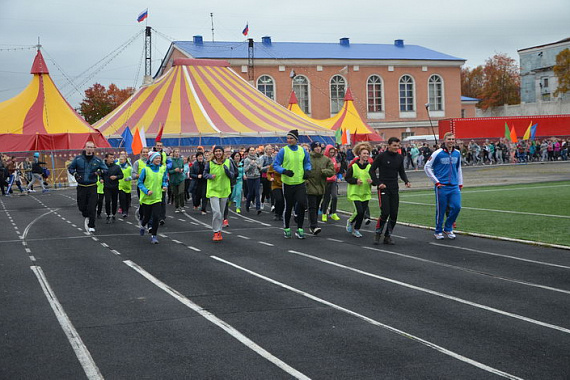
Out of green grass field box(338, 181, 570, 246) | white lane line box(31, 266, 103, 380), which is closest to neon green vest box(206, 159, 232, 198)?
green grass field box(338, 181, 570, 246)

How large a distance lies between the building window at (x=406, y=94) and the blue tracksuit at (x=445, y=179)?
58.3 meters

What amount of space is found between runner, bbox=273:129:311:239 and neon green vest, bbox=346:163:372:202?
0.91 metres

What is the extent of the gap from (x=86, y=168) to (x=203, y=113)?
2157 centimetres

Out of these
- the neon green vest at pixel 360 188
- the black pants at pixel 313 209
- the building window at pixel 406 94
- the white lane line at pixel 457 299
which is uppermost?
the building window at pixel 406 94

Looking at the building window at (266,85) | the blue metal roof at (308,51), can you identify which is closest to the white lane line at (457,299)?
the blue metal roof at (308,51)

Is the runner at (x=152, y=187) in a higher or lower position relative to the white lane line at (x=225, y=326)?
higher

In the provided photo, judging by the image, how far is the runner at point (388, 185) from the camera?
12297 millimetres

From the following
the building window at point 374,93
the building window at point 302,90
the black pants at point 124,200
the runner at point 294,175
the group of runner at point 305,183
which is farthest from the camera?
the building window at point 374,93

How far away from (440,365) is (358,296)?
8.62 ft

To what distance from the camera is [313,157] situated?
1566 centimetres

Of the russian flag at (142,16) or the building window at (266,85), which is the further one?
the building window at (266,85)

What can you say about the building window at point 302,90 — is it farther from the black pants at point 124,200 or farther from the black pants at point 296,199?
the black pants at point 296,199

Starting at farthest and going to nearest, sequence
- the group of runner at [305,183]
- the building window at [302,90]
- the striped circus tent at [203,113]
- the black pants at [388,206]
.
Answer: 1. the building window at [302,90]
2. the striped circus tent at [203,113]
3. the group of runner at [305,183]
4. the black pants at [388,206]

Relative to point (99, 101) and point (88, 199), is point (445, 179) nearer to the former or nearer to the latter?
point (88, 199)
